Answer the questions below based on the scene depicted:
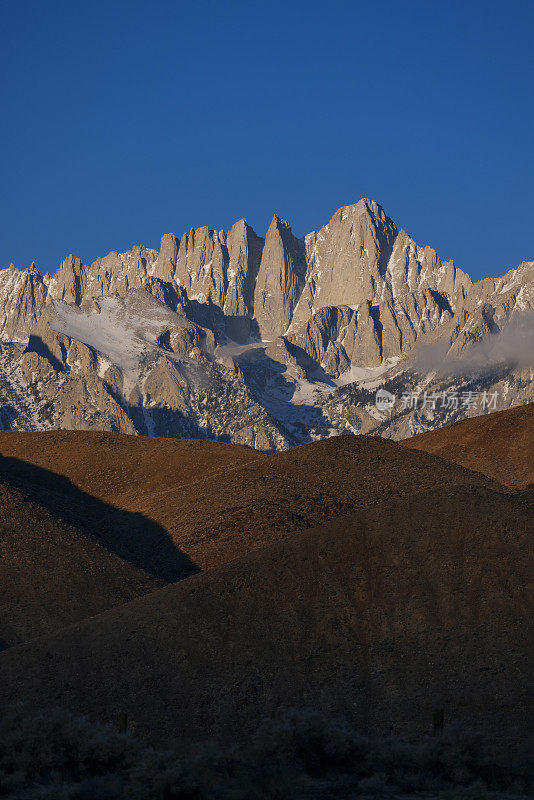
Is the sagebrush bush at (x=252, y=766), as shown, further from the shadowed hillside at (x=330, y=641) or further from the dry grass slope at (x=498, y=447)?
the dry grass slope at (x=498, y=447)

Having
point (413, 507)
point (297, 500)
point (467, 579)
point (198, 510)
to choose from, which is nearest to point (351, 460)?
point (297, 500)

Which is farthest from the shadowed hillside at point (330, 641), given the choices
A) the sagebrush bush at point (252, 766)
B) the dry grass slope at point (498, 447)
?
the dry grass slope at point (498, 447)

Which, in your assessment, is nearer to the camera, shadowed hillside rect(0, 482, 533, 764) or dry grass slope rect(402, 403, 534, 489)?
shadowed hillside rect(0, 482, 533, 764)

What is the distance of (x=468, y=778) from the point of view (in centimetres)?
2364

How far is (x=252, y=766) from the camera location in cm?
2283

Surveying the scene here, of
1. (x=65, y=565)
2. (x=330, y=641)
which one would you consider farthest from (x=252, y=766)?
(x=65, y=565)

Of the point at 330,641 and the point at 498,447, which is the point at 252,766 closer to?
the point at 330,641

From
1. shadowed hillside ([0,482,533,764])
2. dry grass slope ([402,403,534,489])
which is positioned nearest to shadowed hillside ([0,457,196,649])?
shadowed hillside ([0,482,533,764])

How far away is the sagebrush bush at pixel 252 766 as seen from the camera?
21.4m

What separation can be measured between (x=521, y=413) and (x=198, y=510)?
4753 centimetres

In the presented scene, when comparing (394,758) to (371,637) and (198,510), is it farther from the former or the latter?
(198,510)

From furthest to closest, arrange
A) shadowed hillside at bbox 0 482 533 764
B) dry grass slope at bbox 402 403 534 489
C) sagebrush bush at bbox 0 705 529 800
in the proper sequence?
dry grass slope at bbox 402 403 534 489 < shadowed hillside at bbox 0 482 533 764 < sagebrush bush at bbox 0 705 529 800

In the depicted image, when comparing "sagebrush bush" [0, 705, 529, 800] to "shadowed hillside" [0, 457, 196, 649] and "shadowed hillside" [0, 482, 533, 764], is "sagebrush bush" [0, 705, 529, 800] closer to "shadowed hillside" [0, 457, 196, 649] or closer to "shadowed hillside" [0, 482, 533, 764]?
"shadowed hillside" [0, 482, 533, 764]

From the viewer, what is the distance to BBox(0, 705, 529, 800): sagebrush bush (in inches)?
842
